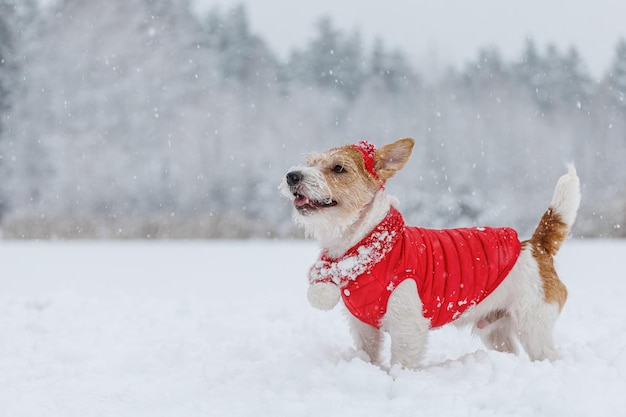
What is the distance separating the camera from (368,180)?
11.2ft

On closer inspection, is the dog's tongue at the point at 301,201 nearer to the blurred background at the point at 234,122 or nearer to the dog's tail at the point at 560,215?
the dog's tail at the point at 560,215

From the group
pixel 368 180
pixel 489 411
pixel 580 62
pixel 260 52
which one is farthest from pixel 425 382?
pixel 580 62

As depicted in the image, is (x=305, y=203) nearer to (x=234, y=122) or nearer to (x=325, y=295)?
(x=325, y=295)

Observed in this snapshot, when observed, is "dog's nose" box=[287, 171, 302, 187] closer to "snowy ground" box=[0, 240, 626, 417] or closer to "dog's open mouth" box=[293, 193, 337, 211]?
"dog's open mouth" box=[293, 193, 337, 211]

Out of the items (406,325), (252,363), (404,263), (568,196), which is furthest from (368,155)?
(252,363)

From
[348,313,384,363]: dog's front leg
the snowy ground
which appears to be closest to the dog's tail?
the snowy ground

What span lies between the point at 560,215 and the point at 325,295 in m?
1.52

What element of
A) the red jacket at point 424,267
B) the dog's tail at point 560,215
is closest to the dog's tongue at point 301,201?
the red jacket at point 424,267

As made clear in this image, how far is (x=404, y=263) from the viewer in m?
3.22

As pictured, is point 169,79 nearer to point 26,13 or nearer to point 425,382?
point 26,13

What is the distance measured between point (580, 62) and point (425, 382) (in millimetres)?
23018

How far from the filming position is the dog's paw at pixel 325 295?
10.7 ft

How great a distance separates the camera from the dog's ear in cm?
345

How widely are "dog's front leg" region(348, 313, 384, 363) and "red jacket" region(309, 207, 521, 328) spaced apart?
0.51 ft
